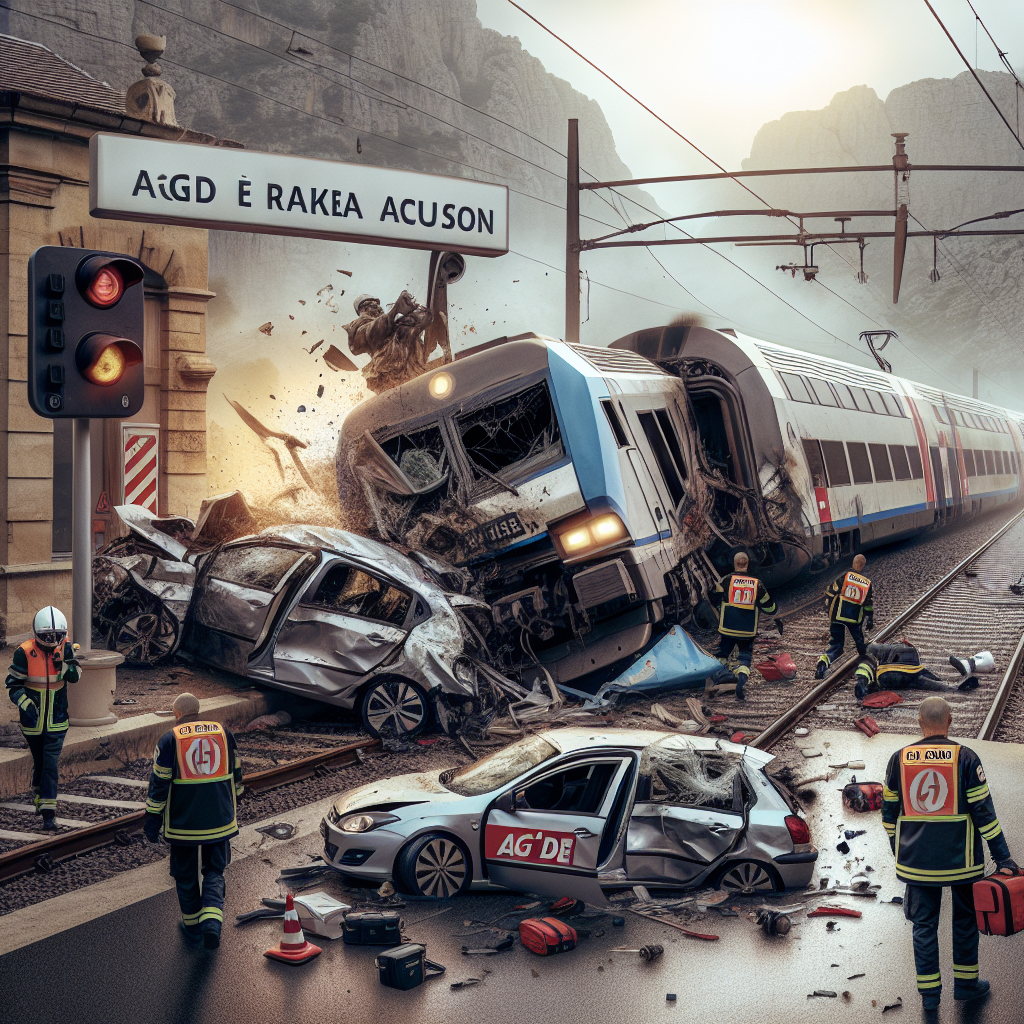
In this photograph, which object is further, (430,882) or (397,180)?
(397,180)

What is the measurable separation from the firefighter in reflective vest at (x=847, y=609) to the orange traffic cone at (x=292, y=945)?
27.3 feet

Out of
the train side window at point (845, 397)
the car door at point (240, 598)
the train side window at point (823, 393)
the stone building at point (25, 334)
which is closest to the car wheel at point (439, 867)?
the car door at point (240, 598)

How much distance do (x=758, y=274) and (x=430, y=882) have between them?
547 ft

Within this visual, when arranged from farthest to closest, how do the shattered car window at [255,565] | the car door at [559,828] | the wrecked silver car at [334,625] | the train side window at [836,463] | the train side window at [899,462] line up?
the train side window at [899,462] → the train side window at [836,463] → the shattered car window at [255,565] → the wrecked silver car at [334,625] → the car door at [559,828]

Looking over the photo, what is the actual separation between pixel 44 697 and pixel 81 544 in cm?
213

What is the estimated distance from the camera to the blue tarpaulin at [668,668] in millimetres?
12023

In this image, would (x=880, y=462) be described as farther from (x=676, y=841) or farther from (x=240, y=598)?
(x=676, y=841)

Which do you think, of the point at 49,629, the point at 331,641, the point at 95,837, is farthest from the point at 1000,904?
the point at 331,641

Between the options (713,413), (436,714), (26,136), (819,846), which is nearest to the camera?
(819,846)

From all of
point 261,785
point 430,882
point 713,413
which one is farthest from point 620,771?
point 713,413

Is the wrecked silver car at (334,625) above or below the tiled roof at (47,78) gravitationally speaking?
below

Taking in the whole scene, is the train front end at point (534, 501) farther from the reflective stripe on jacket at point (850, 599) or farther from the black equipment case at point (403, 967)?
the black equipment case at point (403, 967)

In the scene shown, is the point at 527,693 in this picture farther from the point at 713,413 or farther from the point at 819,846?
the point at 713,413

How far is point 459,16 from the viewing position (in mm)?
165125
